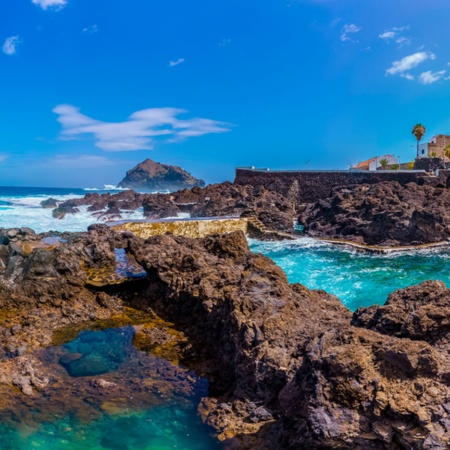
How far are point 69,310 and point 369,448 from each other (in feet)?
21.2

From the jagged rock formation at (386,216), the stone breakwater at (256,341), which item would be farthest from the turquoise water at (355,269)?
the stone breakwater at (256,341)

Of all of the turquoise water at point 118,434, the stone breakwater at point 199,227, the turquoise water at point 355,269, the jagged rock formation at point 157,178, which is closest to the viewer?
the turquoise water at point 118,434

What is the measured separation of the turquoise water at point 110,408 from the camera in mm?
4586

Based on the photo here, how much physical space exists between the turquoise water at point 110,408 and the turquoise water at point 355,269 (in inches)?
337

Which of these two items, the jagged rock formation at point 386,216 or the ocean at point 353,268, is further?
the jagged rock formation at point 386,216

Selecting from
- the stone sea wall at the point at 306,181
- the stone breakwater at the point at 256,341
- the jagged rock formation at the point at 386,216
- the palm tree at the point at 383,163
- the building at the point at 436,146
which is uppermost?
the building at the point at 436,146

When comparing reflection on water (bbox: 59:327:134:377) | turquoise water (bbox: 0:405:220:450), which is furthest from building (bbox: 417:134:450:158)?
turquoise water (bbox: 0:405:220:450)

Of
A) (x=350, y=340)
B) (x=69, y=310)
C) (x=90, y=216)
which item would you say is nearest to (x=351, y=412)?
(x=350, y=340)

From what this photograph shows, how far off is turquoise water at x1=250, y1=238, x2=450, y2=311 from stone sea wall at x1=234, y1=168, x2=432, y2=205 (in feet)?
51.0

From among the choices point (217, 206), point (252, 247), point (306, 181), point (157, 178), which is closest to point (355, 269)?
point (252, 247)

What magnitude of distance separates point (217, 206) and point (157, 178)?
88.7 meters

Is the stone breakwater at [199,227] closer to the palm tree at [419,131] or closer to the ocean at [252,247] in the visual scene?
the ocean at [252,247]

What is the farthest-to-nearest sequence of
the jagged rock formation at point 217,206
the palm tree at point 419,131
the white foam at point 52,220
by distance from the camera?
the palm tree at point 419,131 < the white foam at point 52,220 < the jagged rock formation at point 217,206

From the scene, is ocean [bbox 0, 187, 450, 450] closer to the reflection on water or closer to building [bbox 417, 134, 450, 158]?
the reflection on water
